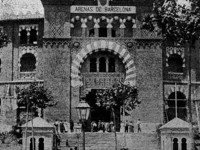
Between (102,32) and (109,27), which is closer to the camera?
(109,27)

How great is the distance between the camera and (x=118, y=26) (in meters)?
39.6

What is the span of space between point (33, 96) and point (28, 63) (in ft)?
27.8

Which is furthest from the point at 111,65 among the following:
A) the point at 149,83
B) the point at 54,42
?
the point at 54,42

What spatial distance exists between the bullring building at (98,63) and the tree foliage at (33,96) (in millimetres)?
3354

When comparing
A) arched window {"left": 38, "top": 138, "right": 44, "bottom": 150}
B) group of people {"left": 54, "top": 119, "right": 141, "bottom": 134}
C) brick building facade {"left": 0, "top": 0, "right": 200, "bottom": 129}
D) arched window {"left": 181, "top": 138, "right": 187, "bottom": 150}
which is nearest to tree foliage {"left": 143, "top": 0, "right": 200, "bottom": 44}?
arched window {"left": 181, "top": 138, "right": 187, "bottom": 150}

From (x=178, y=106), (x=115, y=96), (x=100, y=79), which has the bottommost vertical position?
(x=178, y=106)

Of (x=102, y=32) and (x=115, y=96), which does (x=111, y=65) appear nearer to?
(x=102, y=32)

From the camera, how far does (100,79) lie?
39.2m

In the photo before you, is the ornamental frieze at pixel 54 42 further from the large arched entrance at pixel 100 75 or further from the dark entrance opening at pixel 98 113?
the dark entrance opening at pixel 98 113

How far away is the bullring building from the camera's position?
38.5 meters

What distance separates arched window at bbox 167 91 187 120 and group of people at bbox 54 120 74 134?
760 centimetres

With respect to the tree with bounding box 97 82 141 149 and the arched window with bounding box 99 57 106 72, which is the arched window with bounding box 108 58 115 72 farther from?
the tree with bounding box 97 82 141 149

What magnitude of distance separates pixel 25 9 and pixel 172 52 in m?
12.1

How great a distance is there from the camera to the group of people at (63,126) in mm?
36906
